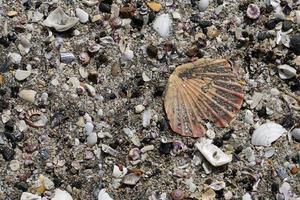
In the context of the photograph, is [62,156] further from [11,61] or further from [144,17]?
[144,17]

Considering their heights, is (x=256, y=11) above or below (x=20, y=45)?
above

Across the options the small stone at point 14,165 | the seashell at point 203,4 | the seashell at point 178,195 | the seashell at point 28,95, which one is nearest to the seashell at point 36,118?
the seashell at point 28,95

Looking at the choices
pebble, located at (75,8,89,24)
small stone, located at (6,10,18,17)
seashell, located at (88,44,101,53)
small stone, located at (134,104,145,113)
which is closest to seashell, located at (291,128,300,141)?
small stone, located at (134,104,145,113)

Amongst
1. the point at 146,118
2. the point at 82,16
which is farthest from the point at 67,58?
→ the point at 146,118

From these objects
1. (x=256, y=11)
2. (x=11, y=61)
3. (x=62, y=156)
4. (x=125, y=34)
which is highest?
(x=256, y=11)


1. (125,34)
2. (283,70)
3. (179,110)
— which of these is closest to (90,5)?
(125,34)

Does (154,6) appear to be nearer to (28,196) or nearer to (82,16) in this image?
(82,16)

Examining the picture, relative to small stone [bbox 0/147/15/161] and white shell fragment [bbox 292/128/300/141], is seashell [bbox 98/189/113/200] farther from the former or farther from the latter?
white shell fragment [bbox 292/128/300/141]

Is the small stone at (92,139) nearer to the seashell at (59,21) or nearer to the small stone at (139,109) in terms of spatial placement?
the small stone at (139,109)
